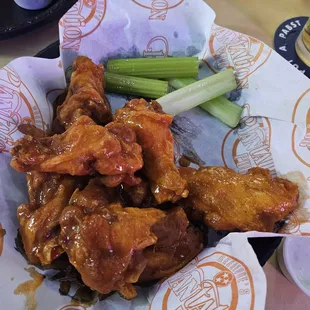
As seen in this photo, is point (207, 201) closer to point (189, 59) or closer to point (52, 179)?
point (52, 179)

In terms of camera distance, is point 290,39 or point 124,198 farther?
point 290,39

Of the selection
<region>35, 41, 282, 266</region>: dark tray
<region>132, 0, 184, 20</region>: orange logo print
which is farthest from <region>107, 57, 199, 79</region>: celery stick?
<region>35, 41, 282, 266</region>: dark tray

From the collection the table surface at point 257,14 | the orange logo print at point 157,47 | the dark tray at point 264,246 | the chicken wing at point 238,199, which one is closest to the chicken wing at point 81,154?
the chicken wing at point 238,199

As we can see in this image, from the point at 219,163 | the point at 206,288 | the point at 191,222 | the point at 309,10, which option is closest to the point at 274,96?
the point at 219,163

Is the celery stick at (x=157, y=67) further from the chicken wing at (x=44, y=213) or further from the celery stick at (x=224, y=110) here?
the chicken wing at (x=44, y=213)

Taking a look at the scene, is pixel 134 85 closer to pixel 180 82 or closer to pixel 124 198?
pixel 180 82

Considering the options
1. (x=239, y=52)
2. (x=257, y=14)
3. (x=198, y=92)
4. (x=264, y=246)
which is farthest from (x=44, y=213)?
(x=257, y=14)

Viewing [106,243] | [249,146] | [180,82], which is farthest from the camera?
[180,82]

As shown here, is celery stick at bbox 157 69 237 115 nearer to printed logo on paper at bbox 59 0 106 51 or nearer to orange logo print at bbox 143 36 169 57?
orange logo print at bbox 143 36 169 57
